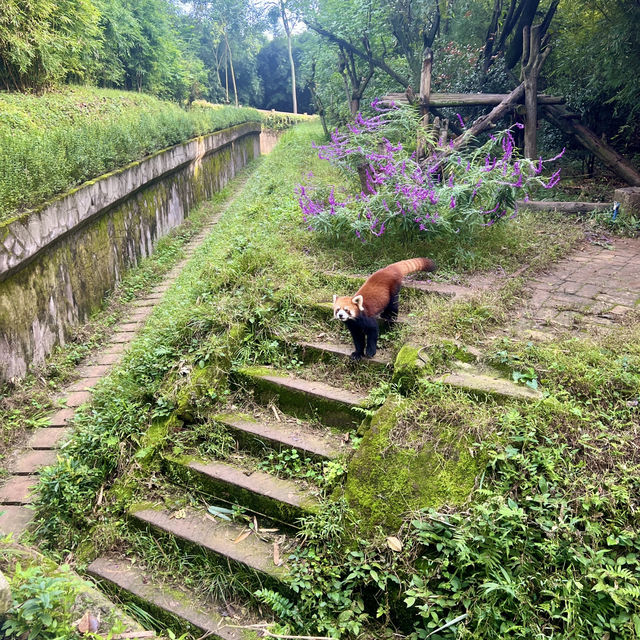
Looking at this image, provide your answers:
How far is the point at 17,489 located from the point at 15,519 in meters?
0.30

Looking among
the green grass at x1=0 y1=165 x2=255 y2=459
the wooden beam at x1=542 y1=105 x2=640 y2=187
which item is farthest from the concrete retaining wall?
the wooden beam at x1=542 y1=105 x2=640 y2=187

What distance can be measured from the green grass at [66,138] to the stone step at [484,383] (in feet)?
14.1

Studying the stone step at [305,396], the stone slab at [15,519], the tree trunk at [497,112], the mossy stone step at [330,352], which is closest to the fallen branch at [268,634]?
the stone step at [305,396]

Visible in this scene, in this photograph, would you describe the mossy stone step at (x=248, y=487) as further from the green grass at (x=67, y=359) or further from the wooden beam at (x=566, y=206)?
the wooden beam at (x=566, y=206)

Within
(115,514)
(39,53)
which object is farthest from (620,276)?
(39,53)

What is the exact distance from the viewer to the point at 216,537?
292cm

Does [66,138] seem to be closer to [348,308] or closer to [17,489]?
[17,489]

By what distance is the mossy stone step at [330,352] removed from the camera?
3.63 metres

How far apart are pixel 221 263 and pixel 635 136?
26.8 feet

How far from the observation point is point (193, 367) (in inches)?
153

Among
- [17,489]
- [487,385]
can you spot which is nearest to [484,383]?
[487,385]

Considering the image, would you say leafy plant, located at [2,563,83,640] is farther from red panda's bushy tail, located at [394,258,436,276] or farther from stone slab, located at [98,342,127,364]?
stone slab, located at [98,342,127,364]

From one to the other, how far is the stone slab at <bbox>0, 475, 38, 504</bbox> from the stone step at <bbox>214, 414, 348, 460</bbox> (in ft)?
4.81

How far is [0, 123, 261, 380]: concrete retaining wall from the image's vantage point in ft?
15.0
